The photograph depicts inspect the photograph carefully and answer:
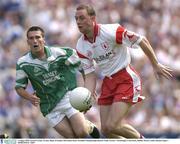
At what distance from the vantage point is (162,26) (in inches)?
961

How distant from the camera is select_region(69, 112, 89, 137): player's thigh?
1513cm

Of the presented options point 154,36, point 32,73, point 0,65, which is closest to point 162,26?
point 154,36

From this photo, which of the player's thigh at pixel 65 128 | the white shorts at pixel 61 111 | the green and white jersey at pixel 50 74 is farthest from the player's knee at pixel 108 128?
the green and white jersey at pixel 50 74

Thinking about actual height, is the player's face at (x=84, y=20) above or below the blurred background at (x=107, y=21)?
above

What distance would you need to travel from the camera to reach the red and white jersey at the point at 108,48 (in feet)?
47.3

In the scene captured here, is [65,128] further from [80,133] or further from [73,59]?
[73,59]

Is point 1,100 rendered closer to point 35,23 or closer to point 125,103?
point 35,23

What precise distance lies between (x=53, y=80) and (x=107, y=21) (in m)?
8.82

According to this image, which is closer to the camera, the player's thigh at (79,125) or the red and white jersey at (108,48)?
the red and white jersey at (108,48)

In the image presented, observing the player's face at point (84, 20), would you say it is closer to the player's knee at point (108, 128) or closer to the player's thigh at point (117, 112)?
the player's thigh at point (117, 112)

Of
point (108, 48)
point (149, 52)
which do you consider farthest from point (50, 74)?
point (149, 52)

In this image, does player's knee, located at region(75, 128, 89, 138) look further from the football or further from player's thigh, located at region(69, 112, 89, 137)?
the football

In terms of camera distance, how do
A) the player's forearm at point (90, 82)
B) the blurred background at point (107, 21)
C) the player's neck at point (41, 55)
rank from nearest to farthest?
the player's forearm at point (90, 82) < the player's neck at point (41, 55) < the blurred background at point (107, 21)

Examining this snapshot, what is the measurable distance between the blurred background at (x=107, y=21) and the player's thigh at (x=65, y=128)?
14.8 ft
